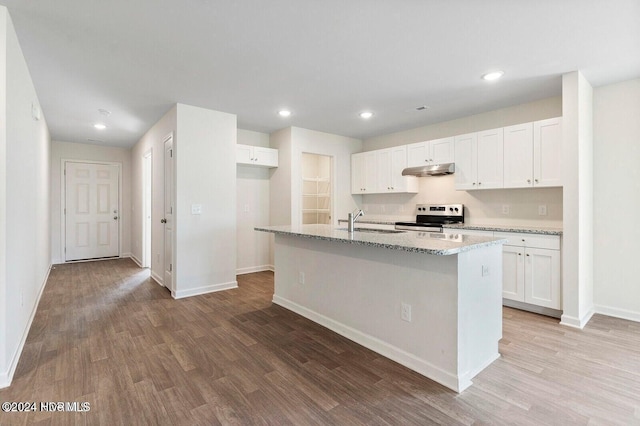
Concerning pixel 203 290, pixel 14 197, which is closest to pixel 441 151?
pixel 203 290

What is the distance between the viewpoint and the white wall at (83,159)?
6.18 m

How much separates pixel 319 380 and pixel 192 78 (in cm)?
295

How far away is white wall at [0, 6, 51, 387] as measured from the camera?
6.62 ft

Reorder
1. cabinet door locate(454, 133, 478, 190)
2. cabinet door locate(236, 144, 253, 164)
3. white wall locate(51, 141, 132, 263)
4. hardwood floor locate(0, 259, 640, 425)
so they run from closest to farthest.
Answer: hardwood floor locate(0, 259, 640, 425) → cabinet door locate(454, 133, 478, 190) → cabinet door locate(236, 144, 253, 164) → white wall locate(51, 141, 132, 263)

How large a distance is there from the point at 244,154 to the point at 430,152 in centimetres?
284

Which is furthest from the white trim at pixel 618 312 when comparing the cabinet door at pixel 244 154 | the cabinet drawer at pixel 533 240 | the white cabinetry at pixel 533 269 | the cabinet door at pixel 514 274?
the cabinet door at pixel 244 154

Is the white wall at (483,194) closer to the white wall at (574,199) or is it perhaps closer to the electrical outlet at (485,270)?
the white wall at (574,199)

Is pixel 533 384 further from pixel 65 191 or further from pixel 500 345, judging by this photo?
pixel 65 191

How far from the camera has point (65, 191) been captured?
249 inches

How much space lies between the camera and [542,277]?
3312mm

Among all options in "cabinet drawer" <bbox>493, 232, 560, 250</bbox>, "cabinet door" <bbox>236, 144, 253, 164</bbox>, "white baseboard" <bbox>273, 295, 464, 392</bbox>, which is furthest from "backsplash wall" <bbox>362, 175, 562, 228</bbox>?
"cabinet door" <bbox>236, 144, 253, 164</bbox>

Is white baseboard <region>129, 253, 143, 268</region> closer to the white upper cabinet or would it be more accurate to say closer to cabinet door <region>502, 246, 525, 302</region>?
the white upper cabinet

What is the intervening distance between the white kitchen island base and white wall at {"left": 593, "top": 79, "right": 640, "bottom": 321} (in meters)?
1.85

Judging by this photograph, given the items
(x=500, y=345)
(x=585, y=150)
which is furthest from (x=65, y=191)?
(x=585, y=150)
